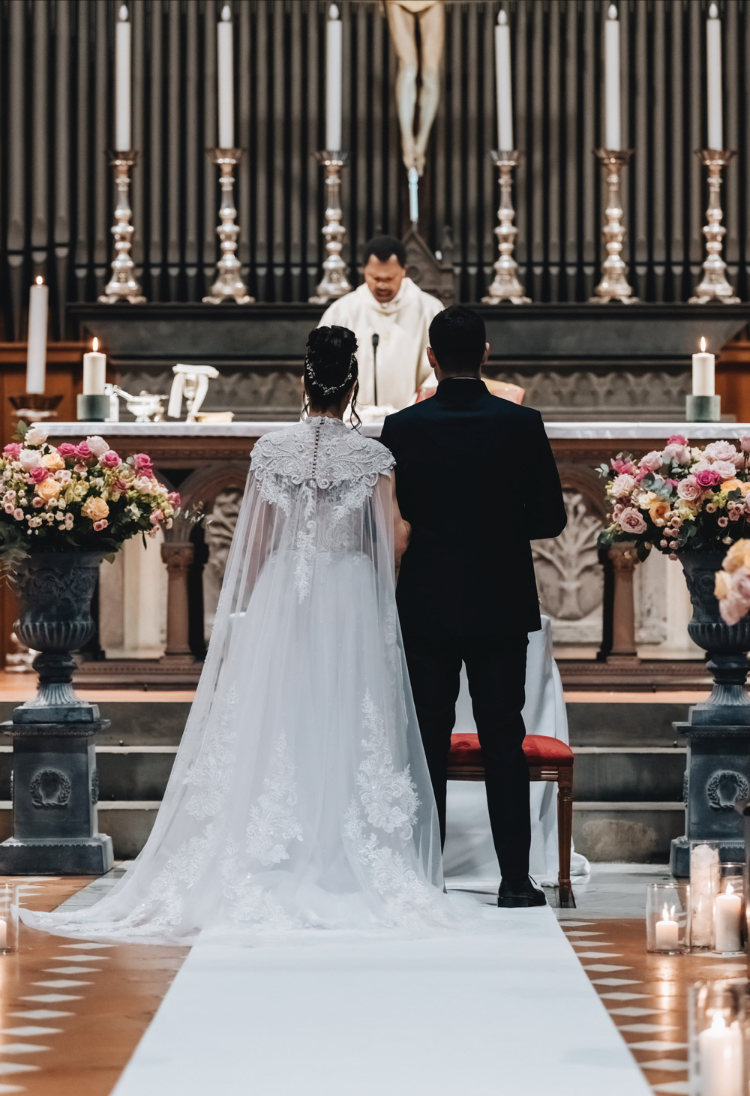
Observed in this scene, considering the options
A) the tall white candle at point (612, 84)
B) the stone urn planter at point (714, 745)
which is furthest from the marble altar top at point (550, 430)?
the tall white candle at point (612, 84)

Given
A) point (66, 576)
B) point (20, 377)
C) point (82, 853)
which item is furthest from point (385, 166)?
point (82, 853)

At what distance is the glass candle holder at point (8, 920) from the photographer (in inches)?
167

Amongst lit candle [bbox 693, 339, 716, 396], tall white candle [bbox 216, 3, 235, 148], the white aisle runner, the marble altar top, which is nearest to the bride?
the white aisle runner

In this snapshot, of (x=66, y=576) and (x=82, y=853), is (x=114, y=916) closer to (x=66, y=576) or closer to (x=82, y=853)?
(x=82, y=853)

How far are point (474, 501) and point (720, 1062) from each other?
2.00 metres

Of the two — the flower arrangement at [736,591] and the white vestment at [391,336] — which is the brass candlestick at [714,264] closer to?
the white vestment at [391,336]

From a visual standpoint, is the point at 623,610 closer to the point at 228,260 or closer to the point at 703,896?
the point at 703,896

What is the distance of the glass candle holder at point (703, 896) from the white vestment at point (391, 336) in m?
3.49

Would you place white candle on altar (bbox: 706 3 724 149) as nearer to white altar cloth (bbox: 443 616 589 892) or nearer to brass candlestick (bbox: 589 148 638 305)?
brass candlestick (bbox: 589 148 638 305)

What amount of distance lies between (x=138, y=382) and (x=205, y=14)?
7.44ft

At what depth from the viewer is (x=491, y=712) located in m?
4.65

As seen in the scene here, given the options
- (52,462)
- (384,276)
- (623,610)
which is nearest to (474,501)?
(52,462)

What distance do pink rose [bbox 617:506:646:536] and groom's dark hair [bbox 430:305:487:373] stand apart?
3.16 ft

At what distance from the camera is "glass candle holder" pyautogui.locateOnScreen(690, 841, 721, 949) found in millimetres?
4316
